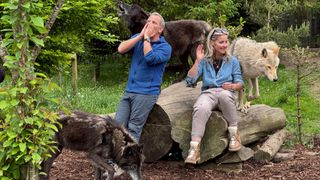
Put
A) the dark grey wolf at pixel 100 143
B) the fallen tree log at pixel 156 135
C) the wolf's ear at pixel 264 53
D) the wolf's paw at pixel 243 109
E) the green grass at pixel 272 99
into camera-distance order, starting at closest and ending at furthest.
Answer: the dark grey wolf at pixel 100 143 < the fallen tree log at pixel 156 135 < the wolf's ear at pixel 264 53 < the wolf's paw at pixel 243 109 < the green grass at pixel 272 99

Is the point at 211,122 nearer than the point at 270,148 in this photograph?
Yes

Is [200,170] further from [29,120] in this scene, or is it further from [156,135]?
[29,120]

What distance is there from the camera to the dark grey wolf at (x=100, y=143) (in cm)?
528

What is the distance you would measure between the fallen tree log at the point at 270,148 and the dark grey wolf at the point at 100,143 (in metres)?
1.96

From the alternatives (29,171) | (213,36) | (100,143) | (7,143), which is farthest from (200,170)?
(7,143)

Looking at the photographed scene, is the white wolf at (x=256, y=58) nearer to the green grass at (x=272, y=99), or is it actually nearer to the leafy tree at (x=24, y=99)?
the green grass at (x=272, y=99)

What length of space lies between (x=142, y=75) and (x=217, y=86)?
1040 mm

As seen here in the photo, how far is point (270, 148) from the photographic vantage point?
22.4 ft

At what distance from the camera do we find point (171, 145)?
6.50 metres

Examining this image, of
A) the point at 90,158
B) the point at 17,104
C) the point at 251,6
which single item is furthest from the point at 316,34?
the point at 17,104

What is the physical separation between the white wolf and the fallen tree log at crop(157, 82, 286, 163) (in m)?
0.28

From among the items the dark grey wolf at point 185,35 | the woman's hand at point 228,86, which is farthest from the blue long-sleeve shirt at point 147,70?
the dark grey wolf at point 185,35

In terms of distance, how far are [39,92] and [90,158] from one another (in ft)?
5.93

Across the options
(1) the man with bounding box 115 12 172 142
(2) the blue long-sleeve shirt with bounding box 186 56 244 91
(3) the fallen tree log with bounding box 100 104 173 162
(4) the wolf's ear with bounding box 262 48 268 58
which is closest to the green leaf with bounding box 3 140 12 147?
(1) the man with bounding box 115 12 172 142
